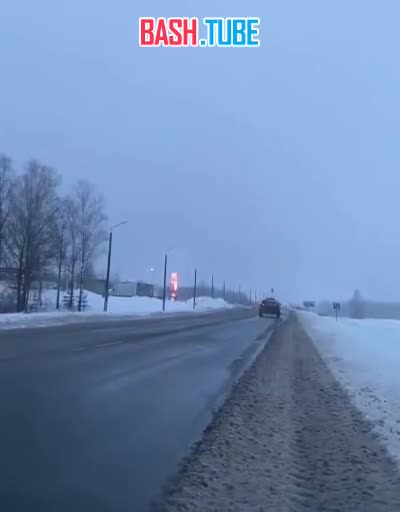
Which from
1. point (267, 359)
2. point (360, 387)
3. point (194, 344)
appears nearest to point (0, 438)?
point (360, 387)

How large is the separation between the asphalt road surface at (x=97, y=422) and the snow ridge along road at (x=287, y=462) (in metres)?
0.38

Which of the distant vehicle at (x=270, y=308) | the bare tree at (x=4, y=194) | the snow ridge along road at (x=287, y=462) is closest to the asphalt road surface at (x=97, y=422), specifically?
the snow ridge along road at (x=287, y=462)

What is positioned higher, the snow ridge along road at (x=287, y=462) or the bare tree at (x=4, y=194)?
the bare tree at (x=4, y=194)

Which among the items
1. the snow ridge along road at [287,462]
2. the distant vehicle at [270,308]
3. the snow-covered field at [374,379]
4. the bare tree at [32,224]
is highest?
the bare tree at [32,224]

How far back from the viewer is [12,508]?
5414 millimetres

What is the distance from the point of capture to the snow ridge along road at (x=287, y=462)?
5.99 meters

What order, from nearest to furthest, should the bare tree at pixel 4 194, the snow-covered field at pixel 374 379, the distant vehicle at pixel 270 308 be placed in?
the snow-covered field at pixel 374 379 < the bare tree at pixel 4 194 < the distant vehicle at pixel 270 308

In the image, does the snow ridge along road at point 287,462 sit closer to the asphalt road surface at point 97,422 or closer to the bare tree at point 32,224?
the asphalt road surface at point 97,422

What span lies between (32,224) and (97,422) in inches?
1665

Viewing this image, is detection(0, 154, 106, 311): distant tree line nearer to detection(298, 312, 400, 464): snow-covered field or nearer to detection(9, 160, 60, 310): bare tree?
detection(9, 160, 60, 310): bare tree

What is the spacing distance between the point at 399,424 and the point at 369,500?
159 inches

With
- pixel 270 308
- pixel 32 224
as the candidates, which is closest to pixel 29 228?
pixel 32 224

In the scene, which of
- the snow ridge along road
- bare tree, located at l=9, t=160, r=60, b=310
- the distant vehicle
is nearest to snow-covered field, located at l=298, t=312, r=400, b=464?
the snow ridge along road

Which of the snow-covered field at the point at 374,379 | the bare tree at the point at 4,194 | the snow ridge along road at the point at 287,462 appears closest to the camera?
the snow ridge along road at the point at 287,462
